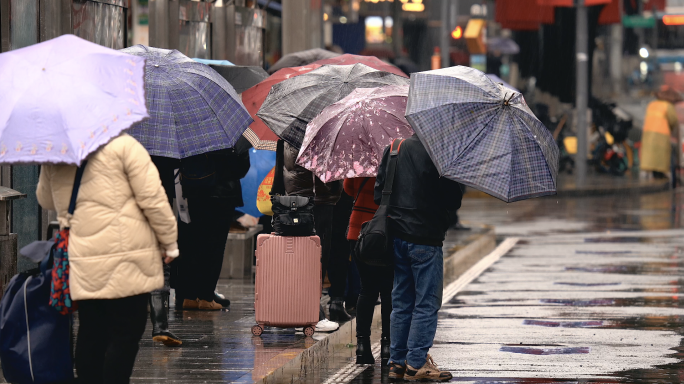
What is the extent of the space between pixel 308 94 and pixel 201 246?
5.27 ft

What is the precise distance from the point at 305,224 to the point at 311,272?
35 cm

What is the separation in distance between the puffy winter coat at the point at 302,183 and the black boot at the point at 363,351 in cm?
135

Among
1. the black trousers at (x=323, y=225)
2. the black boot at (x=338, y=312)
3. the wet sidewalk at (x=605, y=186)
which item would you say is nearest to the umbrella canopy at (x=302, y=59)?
the black trousers at (x=323, y=225)

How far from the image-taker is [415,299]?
7.46 metres

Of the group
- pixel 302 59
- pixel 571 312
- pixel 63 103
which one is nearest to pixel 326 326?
pixel 571 312

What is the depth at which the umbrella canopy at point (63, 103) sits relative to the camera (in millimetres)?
5254

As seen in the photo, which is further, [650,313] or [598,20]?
[598,20]

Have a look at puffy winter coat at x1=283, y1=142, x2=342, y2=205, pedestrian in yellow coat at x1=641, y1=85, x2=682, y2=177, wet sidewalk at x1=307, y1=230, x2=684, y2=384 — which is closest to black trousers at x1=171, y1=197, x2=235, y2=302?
puffy winter coat at x1=283, y1=142, x2=342, y2=205

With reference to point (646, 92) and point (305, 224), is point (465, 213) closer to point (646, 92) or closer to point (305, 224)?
point (305, 224)

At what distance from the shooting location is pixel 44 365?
5.53 metres

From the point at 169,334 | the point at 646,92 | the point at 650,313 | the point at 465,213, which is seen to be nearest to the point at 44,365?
the point at 169,334

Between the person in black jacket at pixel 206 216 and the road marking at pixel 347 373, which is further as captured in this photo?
the person in black jacket at pixel 206 216

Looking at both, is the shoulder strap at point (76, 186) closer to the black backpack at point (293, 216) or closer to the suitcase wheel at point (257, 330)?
the black backpack at point (293, 216)

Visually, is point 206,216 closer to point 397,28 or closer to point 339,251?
point 339,251
